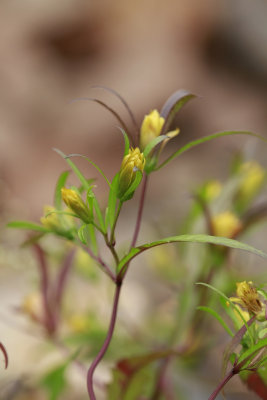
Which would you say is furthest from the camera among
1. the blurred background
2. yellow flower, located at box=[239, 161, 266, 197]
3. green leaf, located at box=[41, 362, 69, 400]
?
the blurred background

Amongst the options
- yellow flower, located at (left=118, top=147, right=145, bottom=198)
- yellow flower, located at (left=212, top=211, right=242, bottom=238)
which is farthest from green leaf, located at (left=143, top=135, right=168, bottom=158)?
yellow flower, located at (left=212, top=211, right=242, bottom=238)

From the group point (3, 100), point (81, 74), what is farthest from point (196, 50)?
point (3, 100)

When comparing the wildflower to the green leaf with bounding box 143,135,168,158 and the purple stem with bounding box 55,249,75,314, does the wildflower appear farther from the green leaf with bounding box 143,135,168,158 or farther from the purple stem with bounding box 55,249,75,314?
the purple stem with bounding box 55,249,75,314

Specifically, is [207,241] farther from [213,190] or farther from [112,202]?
[213,190]

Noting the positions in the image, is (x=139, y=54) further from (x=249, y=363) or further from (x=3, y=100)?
(x=249, y=363)

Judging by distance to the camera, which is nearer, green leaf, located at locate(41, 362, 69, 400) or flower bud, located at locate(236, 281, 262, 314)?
flower bud, located at locate(236, 281, 262, 314)

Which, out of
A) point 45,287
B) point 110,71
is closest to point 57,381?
point 45,287

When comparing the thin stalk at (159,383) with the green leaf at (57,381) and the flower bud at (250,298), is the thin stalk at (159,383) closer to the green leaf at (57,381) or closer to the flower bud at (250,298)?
the green leaf at (57,381)
